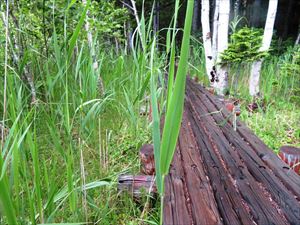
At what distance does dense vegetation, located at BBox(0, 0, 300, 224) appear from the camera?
77cm

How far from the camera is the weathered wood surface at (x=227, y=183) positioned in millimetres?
846

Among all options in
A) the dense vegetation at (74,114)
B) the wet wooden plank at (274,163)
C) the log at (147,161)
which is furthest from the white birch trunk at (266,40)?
the log at (147,161)

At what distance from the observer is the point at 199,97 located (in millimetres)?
2453

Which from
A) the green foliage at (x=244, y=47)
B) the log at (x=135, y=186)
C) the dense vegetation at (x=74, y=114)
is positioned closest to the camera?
the dense vegetation at (x=74, y=114)

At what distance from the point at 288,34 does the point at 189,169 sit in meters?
9.10

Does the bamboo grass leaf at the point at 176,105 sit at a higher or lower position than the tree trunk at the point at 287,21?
lower

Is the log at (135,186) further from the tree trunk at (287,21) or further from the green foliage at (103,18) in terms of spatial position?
the tree trunk at (287,21)

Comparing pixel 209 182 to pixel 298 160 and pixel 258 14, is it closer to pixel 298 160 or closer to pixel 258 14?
pixel 298 160

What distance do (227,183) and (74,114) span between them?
2.35 ft

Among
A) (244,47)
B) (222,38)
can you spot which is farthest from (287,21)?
(244,47)

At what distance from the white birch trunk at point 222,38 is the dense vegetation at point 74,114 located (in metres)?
0.37

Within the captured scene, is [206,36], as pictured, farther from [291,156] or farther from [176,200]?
[176,200]

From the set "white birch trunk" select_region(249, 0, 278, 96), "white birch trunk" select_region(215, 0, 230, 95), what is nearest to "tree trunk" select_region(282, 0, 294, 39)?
"white birch trunk" select_region(249, 0, 278, 96)

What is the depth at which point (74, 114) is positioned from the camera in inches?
39.4
